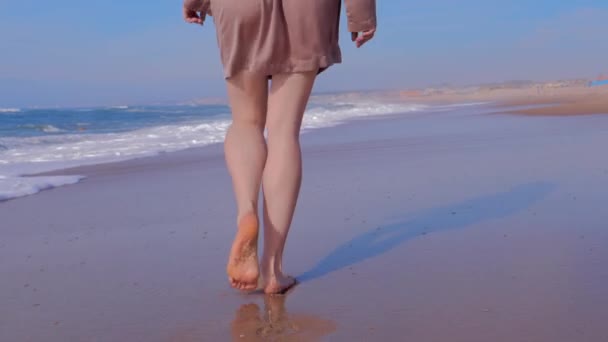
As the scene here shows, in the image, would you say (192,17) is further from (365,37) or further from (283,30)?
(365,37)

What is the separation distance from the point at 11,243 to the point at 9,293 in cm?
89

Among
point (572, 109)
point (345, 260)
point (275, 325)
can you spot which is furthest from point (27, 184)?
point (572, 109)

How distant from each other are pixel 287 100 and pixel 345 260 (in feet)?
2.31

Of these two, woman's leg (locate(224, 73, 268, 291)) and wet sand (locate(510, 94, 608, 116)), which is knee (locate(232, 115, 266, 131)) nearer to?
woman's leg (locate(224, 73, 268, 291))

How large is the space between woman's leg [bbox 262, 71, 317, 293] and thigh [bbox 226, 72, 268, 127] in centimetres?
5

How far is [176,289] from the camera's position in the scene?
214 cm

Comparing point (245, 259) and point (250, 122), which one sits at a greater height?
point (250, 122)

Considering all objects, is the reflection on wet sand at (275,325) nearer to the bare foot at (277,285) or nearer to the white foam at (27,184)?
the bare foot at (277,285)

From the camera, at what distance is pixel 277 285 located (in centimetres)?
207

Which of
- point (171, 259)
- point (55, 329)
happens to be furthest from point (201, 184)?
point (55, 329)

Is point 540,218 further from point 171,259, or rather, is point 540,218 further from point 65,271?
point 65,271

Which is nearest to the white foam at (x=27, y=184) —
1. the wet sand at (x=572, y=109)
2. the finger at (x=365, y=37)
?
the finger at (x=365, y=37)

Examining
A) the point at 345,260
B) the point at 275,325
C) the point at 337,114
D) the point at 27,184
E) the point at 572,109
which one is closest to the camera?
the point at 275,325

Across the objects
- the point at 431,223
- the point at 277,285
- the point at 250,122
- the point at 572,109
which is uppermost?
the point at 250,122
